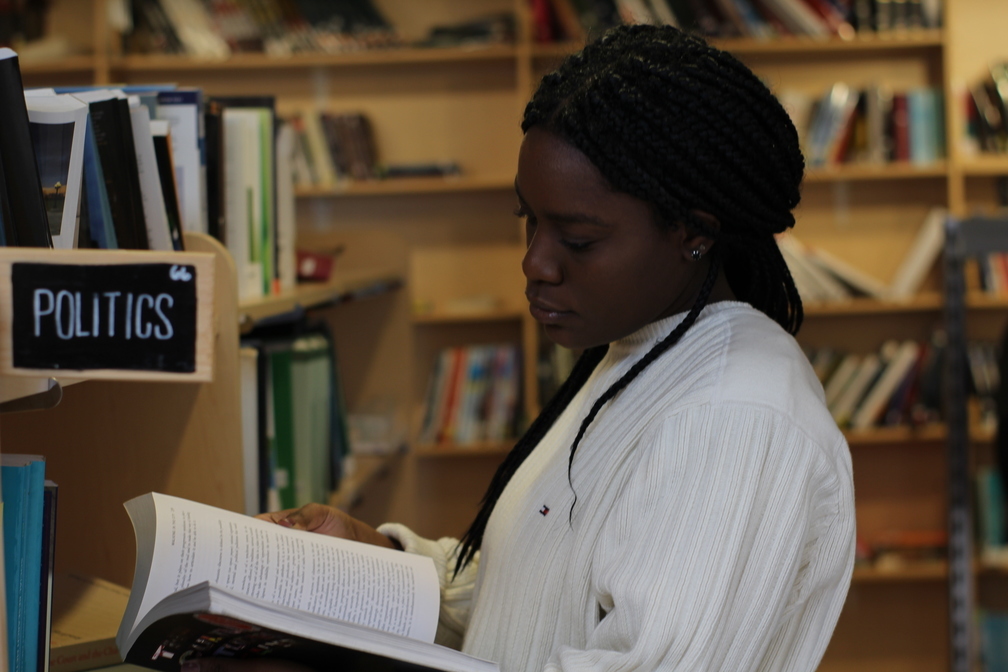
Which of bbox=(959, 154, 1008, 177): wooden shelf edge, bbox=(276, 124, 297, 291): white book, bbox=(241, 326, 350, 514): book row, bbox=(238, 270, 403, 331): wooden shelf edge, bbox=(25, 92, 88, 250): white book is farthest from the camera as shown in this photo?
bbox=(959, 154, 1008, 177): wooden shelf edge

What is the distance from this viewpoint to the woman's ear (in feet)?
2.79

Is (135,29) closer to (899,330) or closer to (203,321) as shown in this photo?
(899,330)

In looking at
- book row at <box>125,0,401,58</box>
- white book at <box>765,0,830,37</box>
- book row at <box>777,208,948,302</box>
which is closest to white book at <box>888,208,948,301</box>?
book row at <box>777,208,948,302</box>

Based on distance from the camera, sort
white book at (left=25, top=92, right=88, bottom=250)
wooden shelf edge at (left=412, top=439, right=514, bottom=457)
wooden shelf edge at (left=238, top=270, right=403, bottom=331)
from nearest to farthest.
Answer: white book at (left=25, top=92, right=88, bottom=250), wooden shelf edge at (left=238, top=270, right=403, bottom=331), wooden shelf edge at (left=412, top=439, right=514, bottom=457)

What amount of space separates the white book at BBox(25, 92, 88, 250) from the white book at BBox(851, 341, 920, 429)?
273 cm

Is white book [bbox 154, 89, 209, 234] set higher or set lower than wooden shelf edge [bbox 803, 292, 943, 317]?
higher

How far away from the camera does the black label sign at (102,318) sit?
55 cm

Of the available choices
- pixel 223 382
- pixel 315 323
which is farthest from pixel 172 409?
pixel 315 323

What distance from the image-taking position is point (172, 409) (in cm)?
116

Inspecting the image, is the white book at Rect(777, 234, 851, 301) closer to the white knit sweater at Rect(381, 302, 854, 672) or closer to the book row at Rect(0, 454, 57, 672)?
the white knit sweater at Rect(381, 302, 854, 672)

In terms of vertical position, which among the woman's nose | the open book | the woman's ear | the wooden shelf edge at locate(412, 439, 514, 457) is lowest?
the wooden shelf edge at locate(412, 439, 514, 457)

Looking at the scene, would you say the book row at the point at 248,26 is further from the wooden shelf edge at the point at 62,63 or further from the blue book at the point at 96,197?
the blue book at the point at 96,197

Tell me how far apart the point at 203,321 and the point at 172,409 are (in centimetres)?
65

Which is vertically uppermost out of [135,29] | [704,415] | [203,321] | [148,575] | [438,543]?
[135,29]
